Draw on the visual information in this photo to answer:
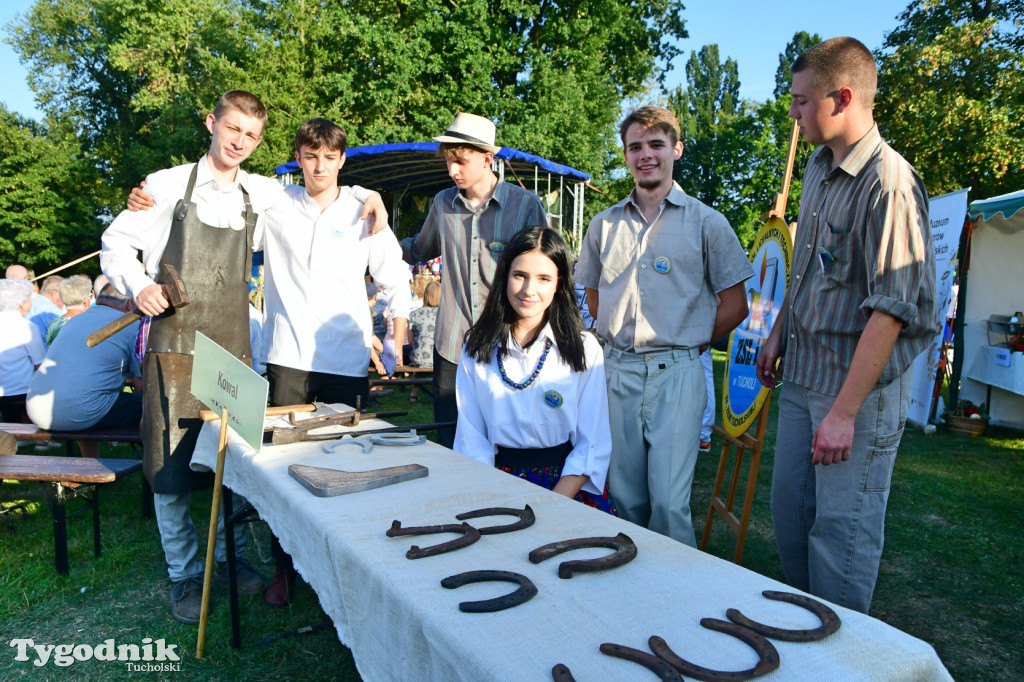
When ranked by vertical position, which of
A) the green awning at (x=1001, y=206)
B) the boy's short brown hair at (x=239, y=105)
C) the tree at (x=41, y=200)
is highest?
the tree at (x=41, y=200)

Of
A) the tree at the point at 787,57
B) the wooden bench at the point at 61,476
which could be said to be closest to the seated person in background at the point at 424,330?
the wooden bench at the point at 61,476

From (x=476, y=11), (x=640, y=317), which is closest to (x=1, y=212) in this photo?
(x=476, y=11)

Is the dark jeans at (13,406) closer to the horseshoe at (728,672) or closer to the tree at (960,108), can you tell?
the horseshoe at (728,672)

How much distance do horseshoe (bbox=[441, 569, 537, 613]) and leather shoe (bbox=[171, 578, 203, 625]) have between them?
2192mm

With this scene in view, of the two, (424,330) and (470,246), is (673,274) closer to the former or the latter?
(470,246)

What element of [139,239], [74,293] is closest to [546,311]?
[139,239]

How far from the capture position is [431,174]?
17.6m

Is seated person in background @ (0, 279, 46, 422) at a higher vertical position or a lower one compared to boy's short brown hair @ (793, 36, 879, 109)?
lower

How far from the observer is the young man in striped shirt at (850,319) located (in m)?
1.84

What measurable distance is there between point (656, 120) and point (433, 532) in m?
1.94

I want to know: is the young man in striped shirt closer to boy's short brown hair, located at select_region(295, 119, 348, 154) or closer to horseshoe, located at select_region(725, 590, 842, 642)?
horseshoe, located at select_region(725, 590, 842, 642)

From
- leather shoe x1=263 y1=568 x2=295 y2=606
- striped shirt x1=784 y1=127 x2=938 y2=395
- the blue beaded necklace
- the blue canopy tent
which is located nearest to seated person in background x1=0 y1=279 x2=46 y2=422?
leather shoe x1=263 y1=568 x2=295 y2=606

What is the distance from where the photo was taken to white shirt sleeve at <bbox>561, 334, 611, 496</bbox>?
2281 mm

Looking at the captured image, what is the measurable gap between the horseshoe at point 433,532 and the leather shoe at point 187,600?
1946 mm
